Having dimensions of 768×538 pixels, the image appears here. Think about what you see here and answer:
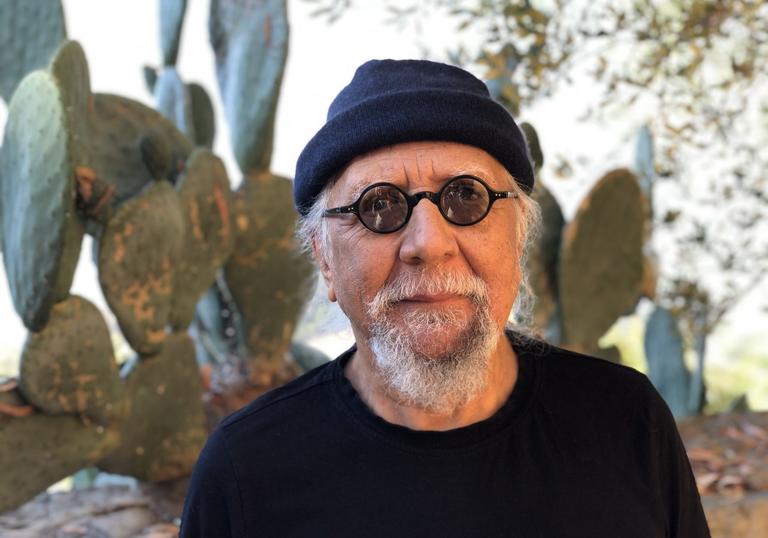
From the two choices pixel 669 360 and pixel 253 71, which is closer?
pixel 253 71

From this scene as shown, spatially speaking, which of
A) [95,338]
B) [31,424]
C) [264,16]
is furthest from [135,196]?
[264,16]

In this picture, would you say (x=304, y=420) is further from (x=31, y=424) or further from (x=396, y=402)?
(x=31, y=424)

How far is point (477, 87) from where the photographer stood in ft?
4.33

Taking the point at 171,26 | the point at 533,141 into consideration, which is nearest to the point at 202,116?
the point at 171,26

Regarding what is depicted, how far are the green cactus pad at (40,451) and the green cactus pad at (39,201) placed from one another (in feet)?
0.96

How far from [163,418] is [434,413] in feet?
5.84

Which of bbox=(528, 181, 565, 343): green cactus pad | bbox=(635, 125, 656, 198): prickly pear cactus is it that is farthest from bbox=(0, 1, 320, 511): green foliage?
bbox=(635, 125, 656, 198): prickly pear cactus

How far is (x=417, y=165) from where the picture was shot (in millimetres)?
1227

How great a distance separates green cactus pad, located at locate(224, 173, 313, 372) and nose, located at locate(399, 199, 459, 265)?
7.04 feet

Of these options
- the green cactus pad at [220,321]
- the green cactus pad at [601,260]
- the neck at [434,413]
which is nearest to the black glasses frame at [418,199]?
the neck at [434,413]

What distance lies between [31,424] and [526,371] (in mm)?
1587

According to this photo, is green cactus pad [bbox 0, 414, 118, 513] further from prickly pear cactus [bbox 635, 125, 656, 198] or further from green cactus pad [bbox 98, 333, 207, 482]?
prickly pear cactus [bbox 635, 125, 656, 198]

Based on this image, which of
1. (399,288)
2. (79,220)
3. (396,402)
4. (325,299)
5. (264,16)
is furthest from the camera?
(264,16)

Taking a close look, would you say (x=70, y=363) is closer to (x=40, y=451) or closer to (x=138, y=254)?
(x=40, y=451)
